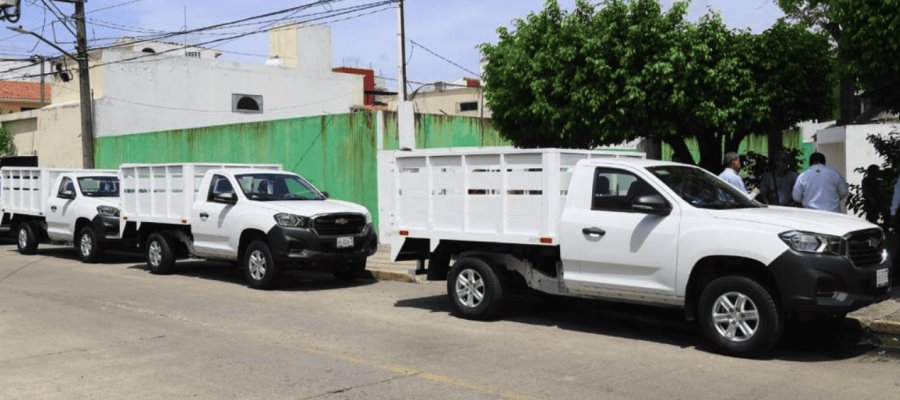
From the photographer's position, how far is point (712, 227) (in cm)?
803

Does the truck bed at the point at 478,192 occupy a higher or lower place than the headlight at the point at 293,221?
higher

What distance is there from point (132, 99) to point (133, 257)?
46.7 feet

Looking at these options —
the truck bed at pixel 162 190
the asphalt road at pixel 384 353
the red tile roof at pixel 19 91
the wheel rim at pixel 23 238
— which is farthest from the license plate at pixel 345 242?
the red tile roof at pixel 19 91

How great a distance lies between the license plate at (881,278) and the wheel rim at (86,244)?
46.4 ft

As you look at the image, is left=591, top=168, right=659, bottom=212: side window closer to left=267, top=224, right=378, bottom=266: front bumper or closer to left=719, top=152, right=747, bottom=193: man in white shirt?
left=719, top=152, right=747, bottom=193: man in white shirt

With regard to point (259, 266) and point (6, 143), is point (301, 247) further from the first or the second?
point (6, 143)

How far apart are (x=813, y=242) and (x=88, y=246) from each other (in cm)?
1402

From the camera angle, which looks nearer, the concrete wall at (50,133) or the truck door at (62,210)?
the truck door at (62,210)

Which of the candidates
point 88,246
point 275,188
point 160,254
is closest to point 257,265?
point 275,188

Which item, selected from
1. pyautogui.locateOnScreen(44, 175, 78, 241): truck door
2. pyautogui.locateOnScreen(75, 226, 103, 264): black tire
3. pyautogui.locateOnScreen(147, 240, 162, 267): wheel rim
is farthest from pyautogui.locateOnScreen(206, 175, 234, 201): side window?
pyautogui.locateOnScreen(44, 175, 78, 241): truck door

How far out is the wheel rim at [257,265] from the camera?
1291cm

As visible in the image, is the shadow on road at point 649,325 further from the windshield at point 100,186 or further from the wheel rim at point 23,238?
the wheel rim at point 23,238

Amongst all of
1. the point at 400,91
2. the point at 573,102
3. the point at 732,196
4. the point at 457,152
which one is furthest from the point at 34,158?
the point at 732,196

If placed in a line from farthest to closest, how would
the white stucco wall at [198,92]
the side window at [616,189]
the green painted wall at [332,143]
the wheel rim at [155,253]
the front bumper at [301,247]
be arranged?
the white stucco wall at [198,92], the green painted wall at [332,143], the wheel rim at [155,253], the front bumper at [301,247], the side window at [616,189]
